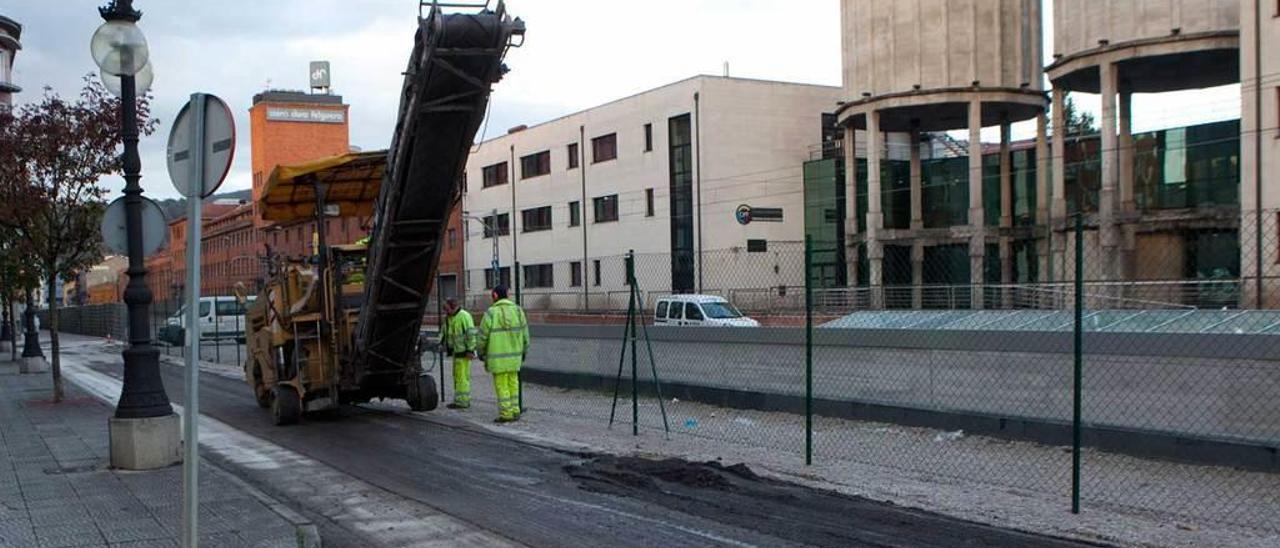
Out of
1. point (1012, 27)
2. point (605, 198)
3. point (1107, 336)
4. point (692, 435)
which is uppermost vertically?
point (1012, 27)

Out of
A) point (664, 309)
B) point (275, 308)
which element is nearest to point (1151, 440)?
point (275, 308)

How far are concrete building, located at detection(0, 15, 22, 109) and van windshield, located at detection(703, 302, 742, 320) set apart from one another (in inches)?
1654

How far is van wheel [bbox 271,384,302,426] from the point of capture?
14.1 m

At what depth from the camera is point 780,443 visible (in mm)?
11969

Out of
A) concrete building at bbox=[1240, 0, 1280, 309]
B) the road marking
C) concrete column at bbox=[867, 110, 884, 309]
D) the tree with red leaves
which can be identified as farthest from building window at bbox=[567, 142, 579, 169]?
the road marking

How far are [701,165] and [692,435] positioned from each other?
3459cm

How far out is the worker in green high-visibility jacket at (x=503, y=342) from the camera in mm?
13812

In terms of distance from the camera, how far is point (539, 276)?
56.0 meters

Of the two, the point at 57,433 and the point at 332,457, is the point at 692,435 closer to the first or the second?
the point at 332,457

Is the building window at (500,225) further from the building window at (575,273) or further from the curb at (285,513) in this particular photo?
the curb at (285,513)

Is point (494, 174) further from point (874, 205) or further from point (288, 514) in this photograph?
point (288, 514)

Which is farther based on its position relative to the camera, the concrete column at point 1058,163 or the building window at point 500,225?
the building window at point 500,225

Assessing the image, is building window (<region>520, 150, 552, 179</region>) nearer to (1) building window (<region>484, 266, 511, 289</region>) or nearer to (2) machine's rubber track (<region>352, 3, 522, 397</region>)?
(1) building window (<region>484, 266, 511, 289</region>)

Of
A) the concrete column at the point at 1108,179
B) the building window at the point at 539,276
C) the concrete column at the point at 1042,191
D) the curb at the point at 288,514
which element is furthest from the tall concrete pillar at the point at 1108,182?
the curb at the point at 288,514
